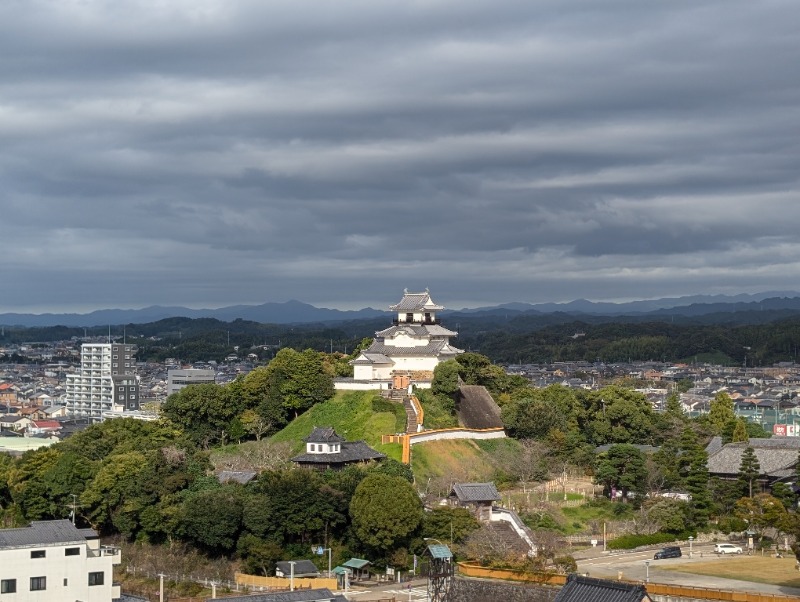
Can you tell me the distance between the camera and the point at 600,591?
3381 centimetres

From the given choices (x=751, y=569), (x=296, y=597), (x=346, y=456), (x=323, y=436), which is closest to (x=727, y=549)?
(x=751, y=569)

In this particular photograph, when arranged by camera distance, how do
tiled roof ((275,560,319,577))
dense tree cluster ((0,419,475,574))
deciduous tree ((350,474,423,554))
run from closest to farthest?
1. tiled roof ((275,560,319,577))
2. deciduous tree ((350,474,423,554))
3. dense tree cluster ((0,419,475,574))

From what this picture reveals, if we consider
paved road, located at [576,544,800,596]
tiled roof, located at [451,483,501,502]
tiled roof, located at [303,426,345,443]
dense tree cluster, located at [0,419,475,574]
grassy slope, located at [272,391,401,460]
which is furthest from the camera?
grassy slope, located at [272,391,401,460]

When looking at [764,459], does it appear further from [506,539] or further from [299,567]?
[299,567]

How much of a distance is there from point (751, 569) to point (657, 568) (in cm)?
372

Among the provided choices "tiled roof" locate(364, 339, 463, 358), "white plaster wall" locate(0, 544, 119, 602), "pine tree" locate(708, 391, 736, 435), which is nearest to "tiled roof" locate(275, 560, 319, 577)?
"white plaster wall" locate(0, 544, 119, 602)

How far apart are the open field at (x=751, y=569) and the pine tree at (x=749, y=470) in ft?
24.3

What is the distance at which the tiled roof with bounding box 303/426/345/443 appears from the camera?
197 feet

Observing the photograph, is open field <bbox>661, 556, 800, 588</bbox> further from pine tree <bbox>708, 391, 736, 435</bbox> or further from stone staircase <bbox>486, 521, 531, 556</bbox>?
pine tree <bbox>708, 391, 736, 435</bbox>

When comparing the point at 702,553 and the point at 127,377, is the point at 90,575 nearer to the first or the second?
the point at 702,553

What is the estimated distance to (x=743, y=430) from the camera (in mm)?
71500

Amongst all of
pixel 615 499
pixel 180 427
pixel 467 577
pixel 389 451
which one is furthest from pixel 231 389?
pixel 467 577

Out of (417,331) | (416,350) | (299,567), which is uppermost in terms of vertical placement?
(417,331)

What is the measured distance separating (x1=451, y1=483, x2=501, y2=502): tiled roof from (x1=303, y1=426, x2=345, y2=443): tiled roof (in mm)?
6976
